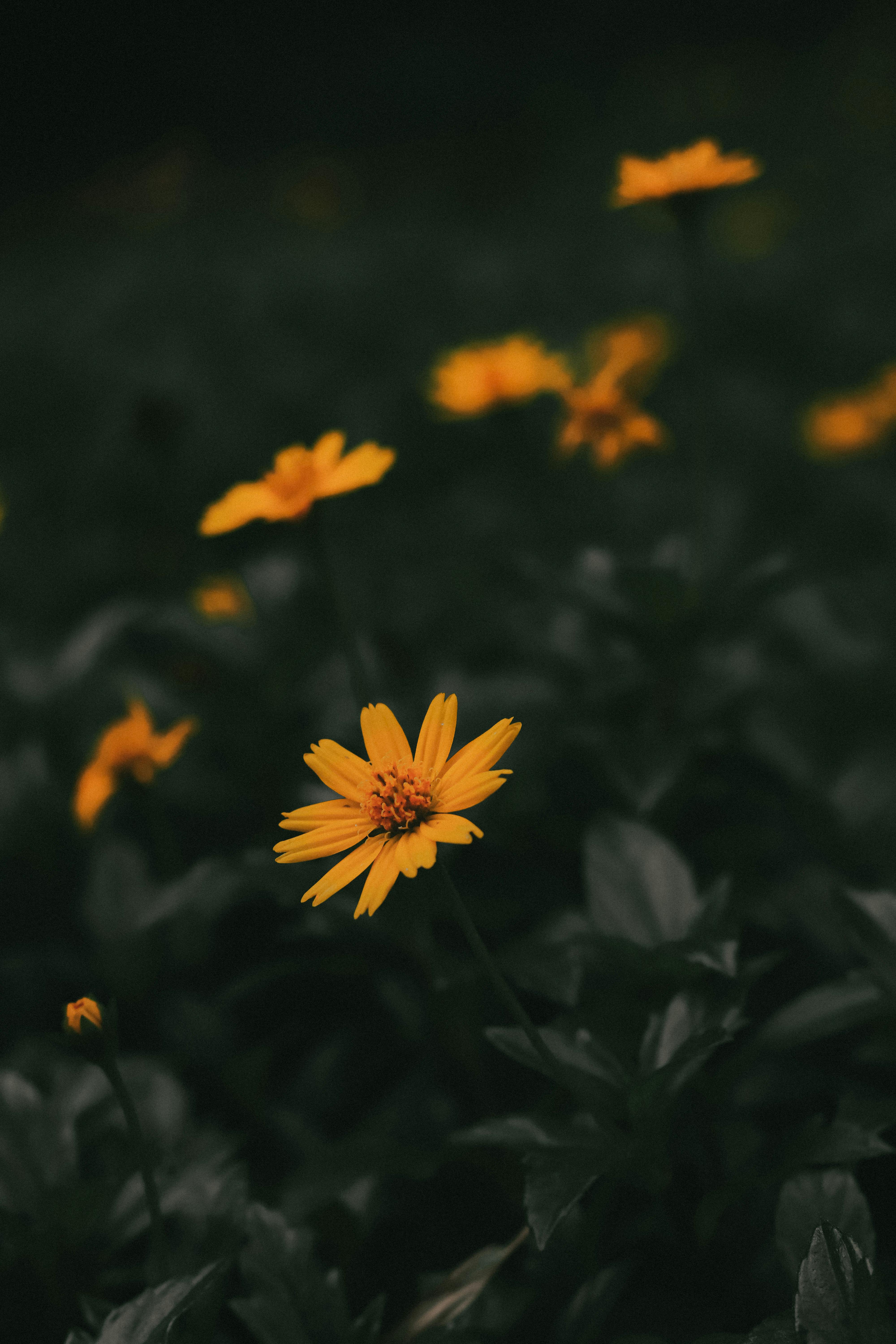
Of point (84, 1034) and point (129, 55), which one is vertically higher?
point (129, 55)

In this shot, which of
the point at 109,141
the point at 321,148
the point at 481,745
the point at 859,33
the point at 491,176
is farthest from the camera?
the point at 109,141

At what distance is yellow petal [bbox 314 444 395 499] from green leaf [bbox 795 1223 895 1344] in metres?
0.86

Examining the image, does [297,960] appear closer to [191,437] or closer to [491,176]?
[191,437]

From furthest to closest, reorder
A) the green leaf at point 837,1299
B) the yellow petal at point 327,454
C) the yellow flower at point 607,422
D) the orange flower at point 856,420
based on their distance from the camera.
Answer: the orange flower at point 856,420, the yellow flower at point 607,422, the yellow petal at point 327,454, the green leaf at point 837,1299

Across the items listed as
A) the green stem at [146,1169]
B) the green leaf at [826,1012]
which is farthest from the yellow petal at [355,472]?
the green leaf at [826,1012]

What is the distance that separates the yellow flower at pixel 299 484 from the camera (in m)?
1.17

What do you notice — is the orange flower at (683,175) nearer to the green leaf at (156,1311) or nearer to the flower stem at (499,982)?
the flower stem at (499,982)

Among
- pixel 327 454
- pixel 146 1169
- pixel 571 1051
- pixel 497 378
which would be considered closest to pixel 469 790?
pixel 571 1051

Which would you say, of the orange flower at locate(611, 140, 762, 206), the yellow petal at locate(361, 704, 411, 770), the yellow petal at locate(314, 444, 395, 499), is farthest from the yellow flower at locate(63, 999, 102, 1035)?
the orange flower at locate(611, 140, 762, 206)

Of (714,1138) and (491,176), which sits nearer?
(714,1138)

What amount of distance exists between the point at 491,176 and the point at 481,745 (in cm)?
682

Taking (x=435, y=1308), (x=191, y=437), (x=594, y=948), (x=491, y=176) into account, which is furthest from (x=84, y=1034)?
(x=491, y=176)

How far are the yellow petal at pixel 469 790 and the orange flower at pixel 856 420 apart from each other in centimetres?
188

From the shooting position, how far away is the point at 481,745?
87 centimetres
